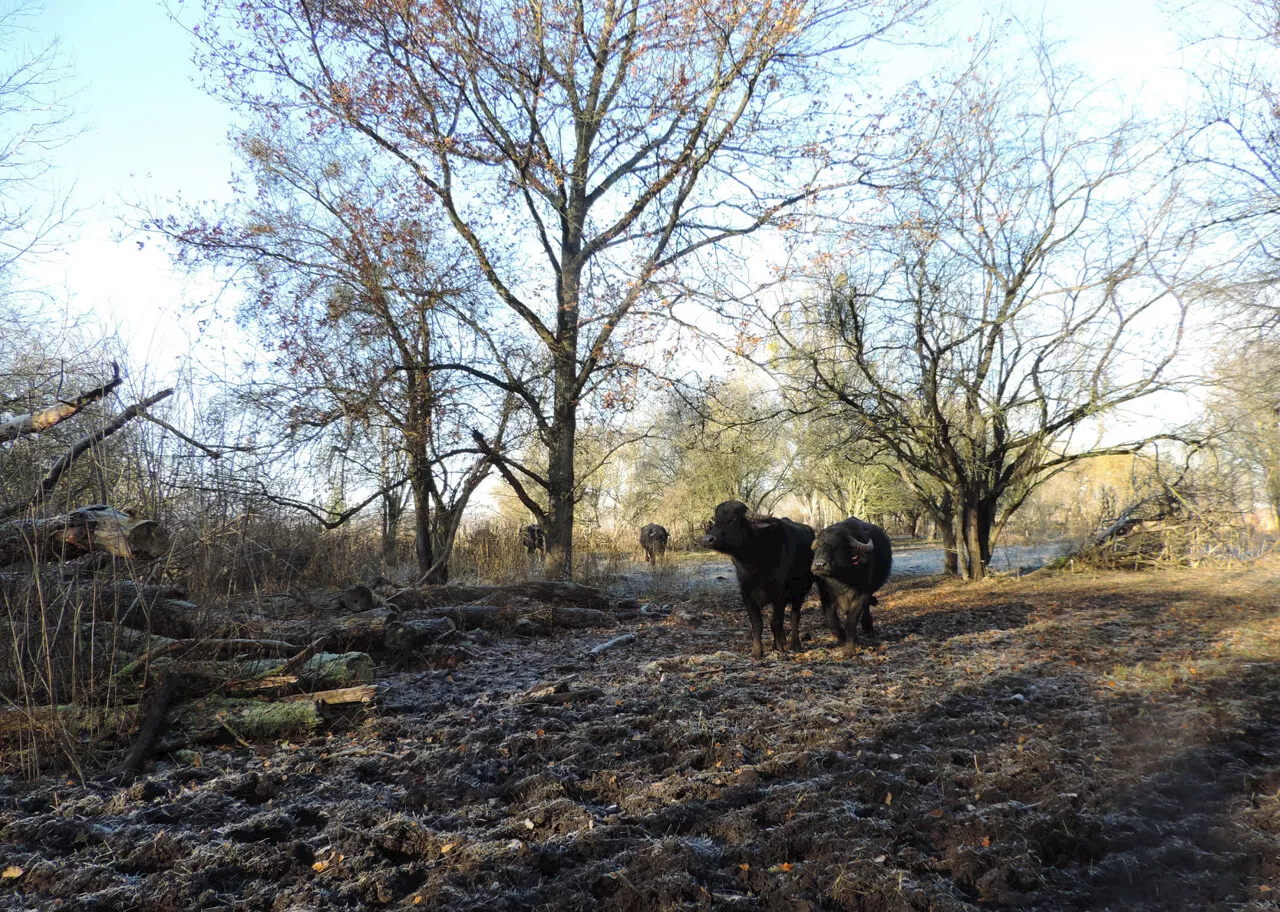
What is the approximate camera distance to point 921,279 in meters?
12.1

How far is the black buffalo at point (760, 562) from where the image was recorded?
7.36m

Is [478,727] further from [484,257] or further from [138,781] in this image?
[484,257]

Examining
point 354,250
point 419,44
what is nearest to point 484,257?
point 354,250

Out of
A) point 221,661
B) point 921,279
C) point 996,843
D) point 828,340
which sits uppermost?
point 921,279

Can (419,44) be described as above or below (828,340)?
above

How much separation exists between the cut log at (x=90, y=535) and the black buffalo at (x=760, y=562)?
470 centimetres

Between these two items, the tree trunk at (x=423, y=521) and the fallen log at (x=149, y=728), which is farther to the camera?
the tree trunk at (x=423, y=521)

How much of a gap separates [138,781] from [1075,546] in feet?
54.0

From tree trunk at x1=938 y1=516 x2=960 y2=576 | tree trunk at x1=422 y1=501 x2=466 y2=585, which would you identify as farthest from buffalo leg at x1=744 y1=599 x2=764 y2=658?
tree trunk at x1=938 y1=516 x2=960 y2=576

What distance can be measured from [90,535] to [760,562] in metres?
5.74

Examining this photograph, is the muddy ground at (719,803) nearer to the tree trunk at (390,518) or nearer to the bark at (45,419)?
the bark at (45,419)

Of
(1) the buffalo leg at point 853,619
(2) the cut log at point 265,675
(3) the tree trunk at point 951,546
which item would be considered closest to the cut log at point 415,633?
(2) the cut log at point 265,675

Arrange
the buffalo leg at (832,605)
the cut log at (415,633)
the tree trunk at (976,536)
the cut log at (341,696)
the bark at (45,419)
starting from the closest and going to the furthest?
1. the cut log at (341,696)
2. the bark at (45,419)
3. the cut log at (415,633)
4. the buffalo leg at (832,605)
5. the tree trunk at (976,536)

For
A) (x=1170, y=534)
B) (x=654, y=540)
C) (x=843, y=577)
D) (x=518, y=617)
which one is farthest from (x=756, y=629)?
(x=654, y=540)
